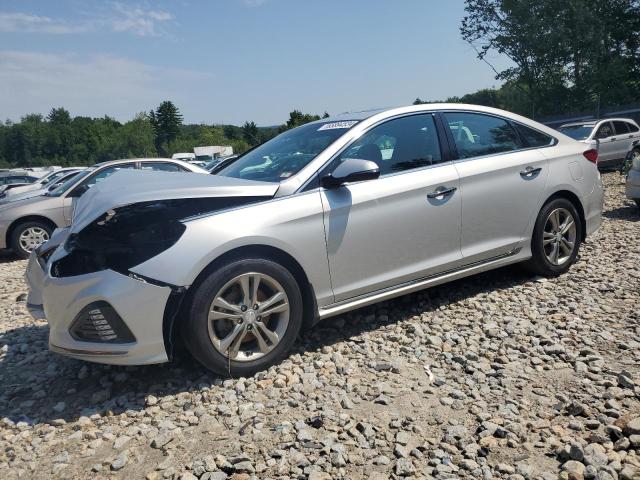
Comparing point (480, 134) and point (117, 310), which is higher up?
point (480, 134)

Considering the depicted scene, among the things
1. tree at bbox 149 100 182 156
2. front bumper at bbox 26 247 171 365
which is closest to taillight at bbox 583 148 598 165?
front bumper at bbox 26 247 171 365

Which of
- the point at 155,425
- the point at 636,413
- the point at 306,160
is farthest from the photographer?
the point at 306,160

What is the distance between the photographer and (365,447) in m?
2.50

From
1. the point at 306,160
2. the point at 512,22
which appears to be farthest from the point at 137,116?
the point at 306,160

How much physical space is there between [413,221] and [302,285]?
3.26 ft

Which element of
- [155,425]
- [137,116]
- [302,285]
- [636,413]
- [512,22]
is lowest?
[636,413]

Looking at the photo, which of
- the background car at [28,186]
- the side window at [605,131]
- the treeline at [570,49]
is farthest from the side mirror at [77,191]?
the treeline at [570,49]

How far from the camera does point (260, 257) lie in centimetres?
328

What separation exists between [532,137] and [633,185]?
413 cm

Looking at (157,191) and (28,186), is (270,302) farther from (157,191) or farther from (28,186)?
(28,186)

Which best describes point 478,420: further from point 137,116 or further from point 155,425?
point 137,116

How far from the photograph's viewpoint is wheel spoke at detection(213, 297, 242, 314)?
10.1ft

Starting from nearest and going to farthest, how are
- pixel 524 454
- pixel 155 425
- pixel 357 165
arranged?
pixel 524 454, pixel 155 425, pixel 357 165

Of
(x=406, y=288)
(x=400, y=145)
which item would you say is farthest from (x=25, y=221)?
(x=406, y=288)
